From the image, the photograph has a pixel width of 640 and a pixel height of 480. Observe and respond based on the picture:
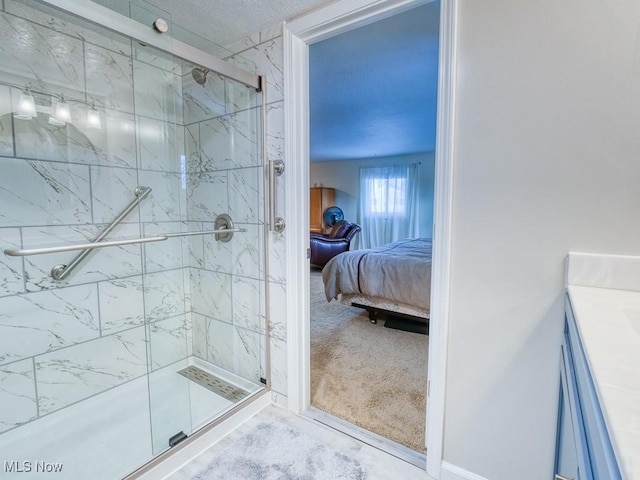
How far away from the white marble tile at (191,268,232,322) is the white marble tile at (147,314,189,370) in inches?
5.8

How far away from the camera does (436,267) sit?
1.27 meters

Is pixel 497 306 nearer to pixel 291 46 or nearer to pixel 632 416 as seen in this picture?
pixel 632 416

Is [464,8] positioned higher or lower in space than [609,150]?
higher

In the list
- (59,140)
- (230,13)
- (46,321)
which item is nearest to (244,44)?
(230,13)

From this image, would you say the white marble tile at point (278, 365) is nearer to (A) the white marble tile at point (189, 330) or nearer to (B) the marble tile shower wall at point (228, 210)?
(B) the marble tile shower wall at point (228, 210)

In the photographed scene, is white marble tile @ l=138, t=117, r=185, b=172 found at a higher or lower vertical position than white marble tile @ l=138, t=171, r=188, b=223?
higher

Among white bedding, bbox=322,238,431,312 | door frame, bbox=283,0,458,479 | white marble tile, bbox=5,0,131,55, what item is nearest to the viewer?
door frame, bbox=283,0,458,479

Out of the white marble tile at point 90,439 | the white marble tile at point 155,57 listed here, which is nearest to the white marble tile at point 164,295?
the white marble tile at point 90,439

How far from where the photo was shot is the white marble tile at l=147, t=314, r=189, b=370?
75.6 inches

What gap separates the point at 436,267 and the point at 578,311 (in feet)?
1.72

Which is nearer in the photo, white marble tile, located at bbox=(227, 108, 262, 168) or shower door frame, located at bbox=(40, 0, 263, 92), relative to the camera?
shower door frame, located at bbox=(40, 0, 263, 92)

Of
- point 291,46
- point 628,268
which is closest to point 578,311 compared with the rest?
point 628,268

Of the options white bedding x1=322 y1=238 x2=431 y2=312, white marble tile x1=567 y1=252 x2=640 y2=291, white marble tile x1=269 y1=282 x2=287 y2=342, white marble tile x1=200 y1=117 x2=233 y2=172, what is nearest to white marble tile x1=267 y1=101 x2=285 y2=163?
white marble tile x1=200 y1=117 x2=233 y2=172

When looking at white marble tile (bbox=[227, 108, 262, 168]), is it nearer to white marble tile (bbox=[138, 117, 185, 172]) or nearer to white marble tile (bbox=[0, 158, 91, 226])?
white marble tile (bbox=[138, 117, 185, 172])
